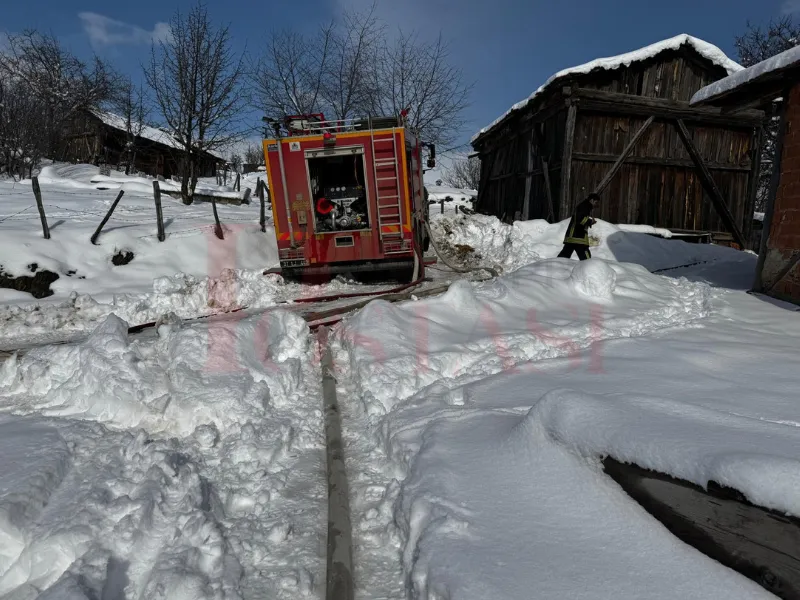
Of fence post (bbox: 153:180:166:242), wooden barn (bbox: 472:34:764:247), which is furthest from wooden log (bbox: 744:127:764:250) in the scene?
fence post (bbox: 153:180:166:242)

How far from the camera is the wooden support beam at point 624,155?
1348 cm

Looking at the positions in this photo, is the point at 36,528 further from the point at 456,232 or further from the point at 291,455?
the point at 456,232

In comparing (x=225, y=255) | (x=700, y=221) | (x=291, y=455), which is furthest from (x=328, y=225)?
(x=700, y=221)

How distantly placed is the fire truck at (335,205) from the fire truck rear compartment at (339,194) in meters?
0.03

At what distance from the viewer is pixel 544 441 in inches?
105

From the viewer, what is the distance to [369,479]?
3.01 meters

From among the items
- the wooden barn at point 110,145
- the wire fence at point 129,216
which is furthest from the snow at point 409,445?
the wooden barn at point 110,145

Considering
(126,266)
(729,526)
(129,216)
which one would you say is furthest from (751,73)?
(129,216)

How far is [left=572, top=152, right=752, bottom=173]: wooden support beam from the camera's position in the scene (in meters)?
13.5

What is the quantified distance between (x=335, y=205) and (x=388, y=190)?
1.52 meters

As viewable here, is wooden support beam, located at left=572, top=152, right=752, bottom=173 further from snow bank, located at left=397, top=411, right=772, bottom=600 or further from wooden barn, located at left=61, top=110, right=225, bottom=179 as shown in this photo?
wooden barn, located at left=61, top=110, right=225, bottom=179

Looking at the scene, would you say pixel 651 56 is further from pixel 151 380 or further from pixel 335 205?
pixel 151 380

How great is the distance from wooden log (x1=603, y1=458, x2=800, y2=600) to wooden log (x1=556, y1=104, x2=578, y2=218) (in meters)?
12.4

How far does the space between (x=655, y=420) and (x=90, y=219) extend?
1308 centimetres
